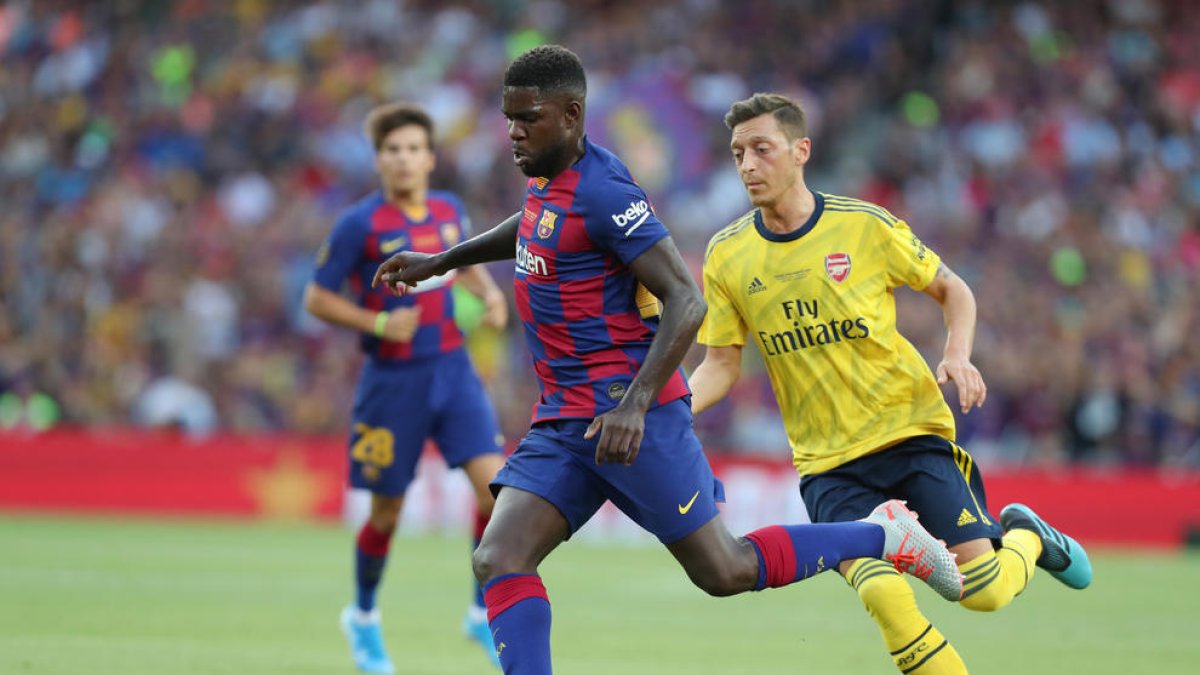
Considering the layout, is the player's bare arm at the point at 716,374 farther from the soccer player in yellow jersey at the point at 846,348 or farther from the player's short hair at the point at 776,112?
the player's short hair at the point at 776,112

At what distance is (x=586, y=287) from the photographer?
645cm

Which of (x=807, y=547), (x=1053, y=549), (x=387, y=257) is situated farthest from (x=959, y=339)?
(x=387, y=257)

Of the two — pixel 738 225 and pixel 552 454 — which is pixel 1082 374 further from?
pixel 552 454

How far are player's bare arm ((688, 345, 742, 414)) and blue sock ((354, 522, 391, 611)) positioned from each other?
9.59ft

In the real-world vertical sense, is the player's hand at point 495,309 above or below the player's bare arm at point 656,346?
above

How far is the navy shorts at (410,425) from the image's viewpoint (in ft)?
32.3

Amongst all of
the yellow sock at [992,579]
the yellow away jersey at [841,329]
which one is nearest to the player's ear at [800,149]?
the yellow away jersey at [841,329]

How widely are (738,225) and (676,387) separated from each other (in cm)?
127

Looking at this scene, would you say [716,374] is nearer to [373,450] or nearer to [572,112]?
[572,112]

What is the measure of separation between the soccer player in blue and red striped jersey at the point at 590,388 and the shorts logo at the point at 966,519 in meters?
0.81

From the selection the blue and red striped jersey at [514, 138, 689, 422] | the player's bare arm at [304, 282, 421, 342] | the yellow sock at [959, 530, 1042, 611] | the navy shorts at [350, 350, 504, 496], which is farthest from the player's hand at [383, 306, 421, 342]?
the yellow sock at [959, 530, 1042, 611]

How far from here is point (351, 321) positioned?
31.7ft

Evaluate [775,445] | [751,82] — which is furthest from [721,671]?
[751,82]

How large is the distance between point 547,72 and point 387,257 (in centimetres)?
384
